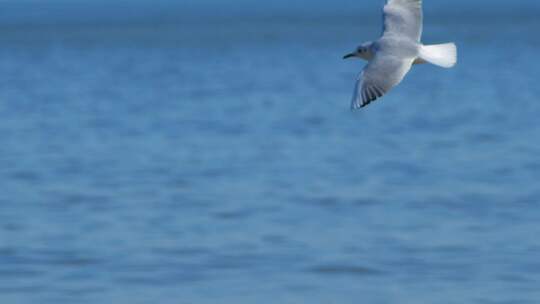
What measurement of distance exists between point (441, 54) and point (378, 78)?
1.20ft

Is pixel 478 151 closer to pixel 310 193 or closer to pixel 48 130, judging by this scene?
pixel 310 193

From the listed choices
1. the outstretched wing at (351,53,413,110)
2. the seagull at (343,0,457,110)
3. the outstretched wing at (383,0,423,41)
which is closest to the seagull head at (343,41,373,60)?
the seagull at (343,0,457,110)

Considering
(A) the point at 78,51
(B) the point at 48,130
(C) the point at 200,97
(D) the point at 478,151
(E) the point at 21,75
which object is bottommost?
(D) the point at 478,151

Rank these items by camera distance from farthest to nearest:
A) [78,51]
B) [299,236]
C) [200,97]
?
[78,51], [200,97], [299,236]

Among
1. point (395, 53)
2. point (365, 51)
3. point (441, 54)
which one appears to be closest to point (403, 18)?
point (365, 51)

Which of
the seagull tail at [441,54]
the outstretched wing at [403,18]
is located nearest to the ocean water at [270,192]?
the outstretched wing at [403,18]

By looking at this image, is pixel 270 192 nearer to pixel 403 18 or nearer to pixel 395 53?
pixel 403 18

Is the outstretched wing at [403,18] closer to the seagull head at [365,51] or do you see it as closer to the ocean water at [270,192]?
the seagull head at [365,51]

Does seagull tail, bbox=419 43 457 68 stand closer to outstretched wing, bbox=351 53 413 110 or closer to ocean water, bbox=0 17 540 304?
outstretched wing, bbox=351 53 413 110

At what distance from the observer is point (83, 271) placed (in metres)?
11.4

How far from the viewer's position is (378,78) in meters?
8.19

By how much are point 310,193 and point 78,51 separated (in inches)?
1118

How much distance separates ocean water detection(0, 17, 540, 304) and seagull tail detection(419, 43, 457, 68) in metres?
2.53

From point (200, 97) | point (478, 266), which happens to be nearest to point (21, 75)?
point (200, 97)
